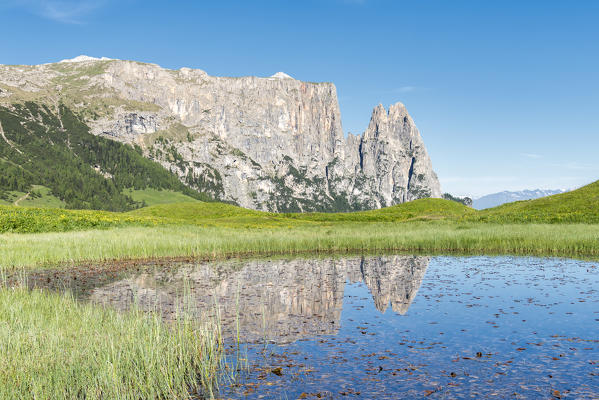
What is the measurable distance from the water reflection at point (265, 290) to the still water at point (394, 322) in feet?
0.29

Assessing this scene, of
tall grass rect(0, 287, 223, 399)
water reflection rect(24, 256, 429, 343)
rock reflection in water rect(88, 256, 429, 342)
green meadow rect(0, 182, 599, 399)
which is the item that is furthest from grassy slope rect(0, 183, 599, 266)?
tall grass rect(0, 287, 223, 399)

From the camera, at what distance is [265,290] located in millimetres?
25141

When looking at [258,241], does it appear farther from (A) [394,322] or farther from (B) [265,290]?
(A) [394,322]

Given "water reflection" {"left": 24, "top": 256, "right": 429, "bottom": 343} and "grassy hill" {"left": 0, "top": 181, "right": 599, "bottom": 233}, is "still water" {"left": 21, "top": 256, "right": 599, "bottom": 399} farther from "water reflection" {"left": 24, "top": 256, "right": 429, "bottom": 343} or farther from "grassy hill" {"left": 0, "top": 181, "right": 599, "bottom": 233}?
"grassy hill" {"left": 0, "top": 181, "right": 599, "bottom": 233}

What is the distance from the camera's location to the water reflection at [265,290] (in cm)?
1835

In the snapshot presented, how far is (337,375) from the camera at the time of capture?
12.4 metres

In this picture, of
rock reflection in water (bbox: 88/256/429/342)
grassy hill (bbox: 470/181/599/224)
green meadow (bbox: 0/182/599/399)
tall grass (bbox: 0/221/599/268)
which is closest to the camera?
green meadow (bbox: 0/182/599/399)

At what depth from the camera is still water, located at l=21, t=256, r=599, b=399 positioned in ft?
38.7

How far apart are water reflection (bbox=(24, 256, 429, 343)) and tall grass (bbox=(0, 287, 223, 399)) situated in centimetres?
162

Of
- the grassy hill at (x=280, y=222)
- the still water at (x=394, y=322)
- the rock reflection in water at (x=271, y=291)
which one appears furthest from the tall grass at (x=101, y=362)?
the grassy hill at (x=280, y=222)

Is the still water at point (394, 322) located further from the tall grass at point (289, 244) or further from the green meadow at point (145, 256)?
the tall grass at point (289, 244)

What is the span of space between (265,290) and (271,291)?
1.39 feet

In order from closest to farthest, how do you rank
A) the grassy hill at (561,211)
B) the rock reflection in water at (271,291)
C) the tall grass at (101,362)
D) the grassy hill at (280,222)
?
the tall grass at (101,362) < the rock reflection in water at (271,291) < the grassy hill at (280,222) < the grassy hill at (561,211)

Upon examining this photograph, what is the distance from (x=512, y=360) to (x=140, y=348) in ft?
36.2
